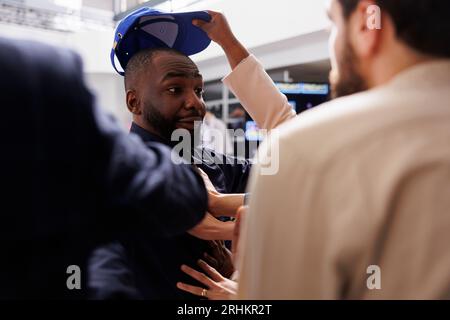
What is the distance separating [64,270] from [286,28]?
186 inches

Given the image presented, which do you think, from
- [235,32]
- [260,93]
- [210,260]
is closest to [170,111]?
[260,93]

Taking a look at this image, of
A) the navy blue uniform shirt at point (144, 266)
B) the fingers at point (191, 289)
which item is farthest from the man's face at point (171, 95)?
the fingers at point (191, 289)

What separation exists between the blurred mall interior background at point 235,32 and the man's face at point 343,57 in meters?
3.20

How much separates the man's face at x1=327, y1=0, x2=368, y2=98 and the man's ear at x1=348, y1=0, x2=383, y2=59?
0.01 meters

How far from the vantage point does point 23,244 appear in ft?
1.80

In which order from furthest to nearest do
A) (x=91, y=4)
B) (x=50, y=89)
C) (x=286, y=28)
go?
(x=91, y=4)
(x=286, y=28)
(x=50, y=89)

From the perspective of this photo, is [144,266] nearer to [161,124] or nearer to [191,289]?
[191,289]

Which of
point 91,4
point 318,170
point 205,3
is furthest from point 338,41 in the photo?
point 91,4

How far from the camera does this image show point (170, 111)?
1.38 meters

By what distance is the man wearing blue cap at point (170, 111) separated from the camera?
1.09 m

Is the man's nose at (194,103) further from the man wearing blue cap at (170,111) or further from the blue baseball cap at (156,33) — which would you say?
the blue baseball cap at (156,33)

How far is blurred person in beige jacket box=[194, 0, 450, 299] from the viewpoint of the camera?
1.80 feet

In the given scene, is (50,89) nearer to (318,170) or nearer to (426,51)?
(318,170)

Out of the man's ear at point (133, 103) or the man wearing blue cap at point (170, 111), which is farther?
the man's ear at point (133, 103)
